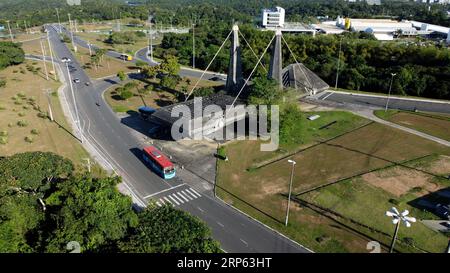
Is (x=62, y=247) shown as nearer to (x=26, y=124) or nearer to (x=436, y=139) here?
(x=26, y=124)

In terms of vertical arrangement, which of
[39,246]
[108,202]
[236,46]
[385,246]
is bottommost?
[385,246]

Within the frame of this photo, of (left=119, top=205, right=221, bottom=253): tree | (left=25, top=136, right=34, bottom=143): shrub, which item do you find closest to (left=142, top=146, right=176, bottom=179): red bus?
(left=119, top=205, right=221, bottom=253): tree

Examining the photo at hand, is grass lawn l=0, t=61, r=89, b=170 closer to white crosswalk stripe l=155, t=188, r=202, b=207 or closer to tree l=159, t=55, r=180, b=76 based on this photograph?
white crosswalk stripe l=155, t=188, r=202, b=207

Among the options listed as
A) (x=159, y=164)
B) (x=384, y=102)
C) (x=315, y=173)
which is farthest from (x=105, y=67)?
(x=384, y=102)

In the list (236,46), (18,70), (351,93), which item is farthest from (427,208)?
(18,70)

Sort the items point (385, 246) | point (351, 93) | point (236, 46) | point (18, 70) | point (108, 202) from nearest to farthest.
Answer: point (108, 202), point (385, 246), point (236, 46), point (351, 93), point (18, 70)
